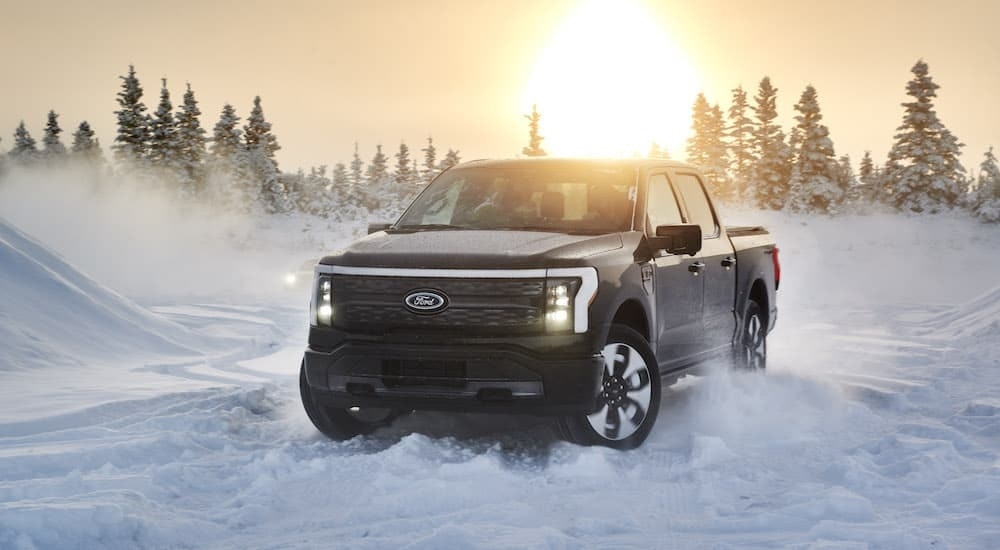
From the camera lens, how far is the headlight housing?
6695 millimetres

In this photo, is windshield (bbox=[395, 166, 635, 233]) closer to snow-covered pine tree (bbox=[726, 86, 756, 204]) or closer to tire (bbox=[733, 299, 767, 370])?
tire (bbox=[733, 299, 767, 370])

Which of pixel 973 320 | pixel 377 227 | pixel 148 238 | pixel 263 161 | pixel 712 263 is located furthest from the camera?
pixel 263 161

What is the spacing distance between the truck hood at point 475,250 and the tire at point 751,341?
267 centimetres

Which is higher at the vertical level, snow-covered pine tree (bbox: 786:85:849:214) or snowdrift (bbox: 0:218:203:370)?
snow-covered pine tree (bbox: 786:85:849:214)

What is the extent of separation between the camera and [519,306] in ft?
20.5

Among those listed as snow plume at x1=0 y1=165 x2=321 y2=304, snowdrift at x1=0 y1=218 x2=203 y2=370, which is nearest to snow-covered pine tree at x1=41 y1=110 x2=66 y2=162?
snow plume at x1=0 y1=165 x2=321 y2=304

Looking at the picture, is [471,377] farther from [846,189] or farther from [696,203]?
[846,189]

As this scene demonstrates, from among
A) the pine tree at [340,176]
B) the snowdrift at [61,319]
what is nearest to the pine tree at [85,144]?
the pine tree at [340,176]

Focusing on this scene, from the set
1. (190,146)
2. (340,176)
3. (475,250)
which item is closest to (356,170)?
(340,176)

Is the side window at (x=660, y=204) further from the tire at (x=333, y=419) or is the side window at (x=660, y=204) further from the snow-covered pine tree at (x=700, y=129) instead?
the snow-covered pine tree at (x=700, y=129)

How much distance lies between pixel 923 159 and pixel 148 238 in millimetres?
37670

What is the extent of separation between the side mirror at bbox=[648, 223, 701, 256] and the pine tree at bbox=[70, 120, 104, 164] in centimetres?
8494

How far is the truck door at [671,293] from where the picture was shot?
24.3 feet

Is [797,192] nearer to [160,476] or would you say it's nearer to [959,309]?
[959,309]
